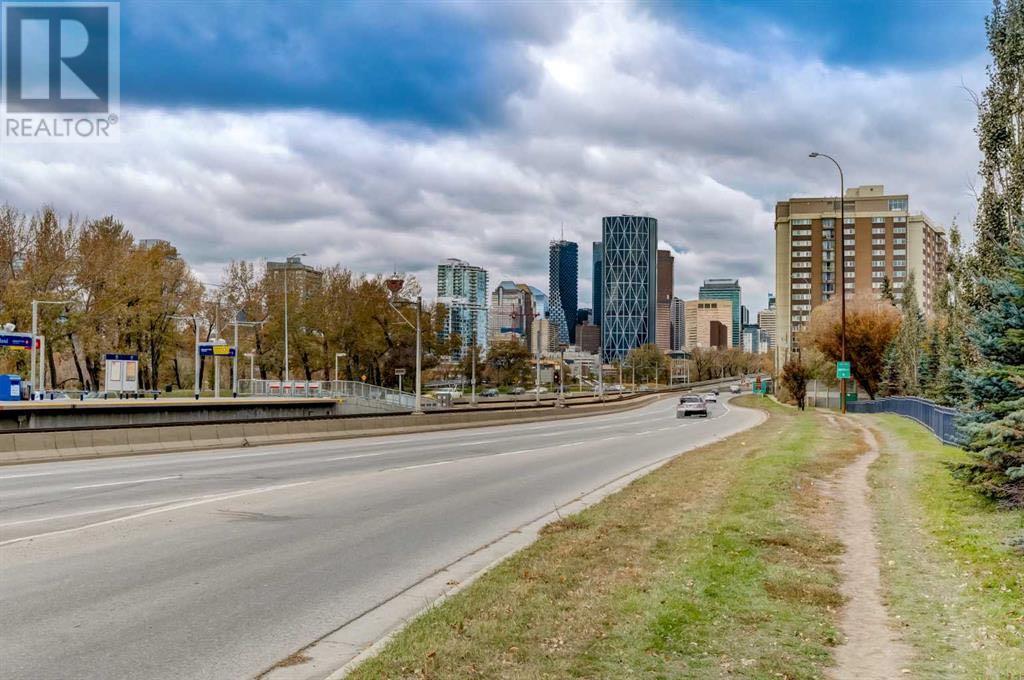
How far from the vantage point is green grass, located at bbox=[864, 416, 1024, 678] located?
6246mm

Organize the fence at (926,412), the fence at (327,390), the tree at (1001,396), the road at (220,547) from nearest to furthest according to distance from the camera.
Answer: the road at (220,547), the tree at (1001,396), the fence at (926,412), the fence at (327,390)

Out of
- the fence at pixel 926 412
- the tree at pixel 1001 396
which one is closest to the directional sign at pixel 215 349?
the fence at pixel 926 412

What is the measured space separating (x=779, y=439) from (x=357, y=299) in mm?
58322

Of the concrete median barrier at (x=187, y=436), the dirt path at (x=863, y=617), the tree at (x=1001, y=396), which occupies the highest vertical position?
the tree at (x=1001, y=396)

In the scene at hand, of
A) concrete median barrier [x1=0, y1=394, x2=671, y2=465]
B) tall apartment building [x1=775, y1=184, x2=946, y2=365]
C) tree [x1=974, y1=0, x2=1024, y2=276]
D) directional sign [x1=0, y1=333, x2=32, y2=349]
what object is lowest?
concrete median barrier [x1=0, y1=394, x2=671, y2=465]

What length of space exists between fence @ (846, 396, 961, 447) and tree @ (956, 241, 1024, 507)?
1.98 meters

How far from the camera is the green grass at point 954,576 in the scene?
6246 mm

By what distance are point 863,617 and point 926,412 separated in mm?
30910

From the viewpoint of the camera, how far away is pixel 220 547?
10727mm

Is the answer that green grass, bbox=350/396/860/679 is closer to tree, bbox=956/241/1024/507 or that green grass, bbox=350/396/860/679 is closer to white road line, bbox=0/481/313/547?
tree, bbox=956/241/1024/507

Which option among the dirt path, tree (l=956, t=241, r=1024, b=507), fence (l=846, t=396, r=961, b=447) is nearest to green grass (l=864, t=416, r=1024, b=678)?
the dirt path

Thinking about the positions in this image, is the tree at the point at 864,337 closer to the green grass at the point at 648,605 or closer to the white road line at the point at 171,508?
the white road line at the point at 171,508

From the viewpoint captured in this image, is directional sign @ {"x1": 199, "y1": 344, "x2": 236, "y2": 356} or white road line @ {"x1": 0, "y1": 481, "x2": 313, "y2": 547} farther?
directional sign @ {"x1": 199, "y1": 344, "x2": 236, "y2": 356}

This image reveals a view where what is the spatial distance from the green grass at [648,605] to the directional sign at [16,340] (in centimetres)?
3657
